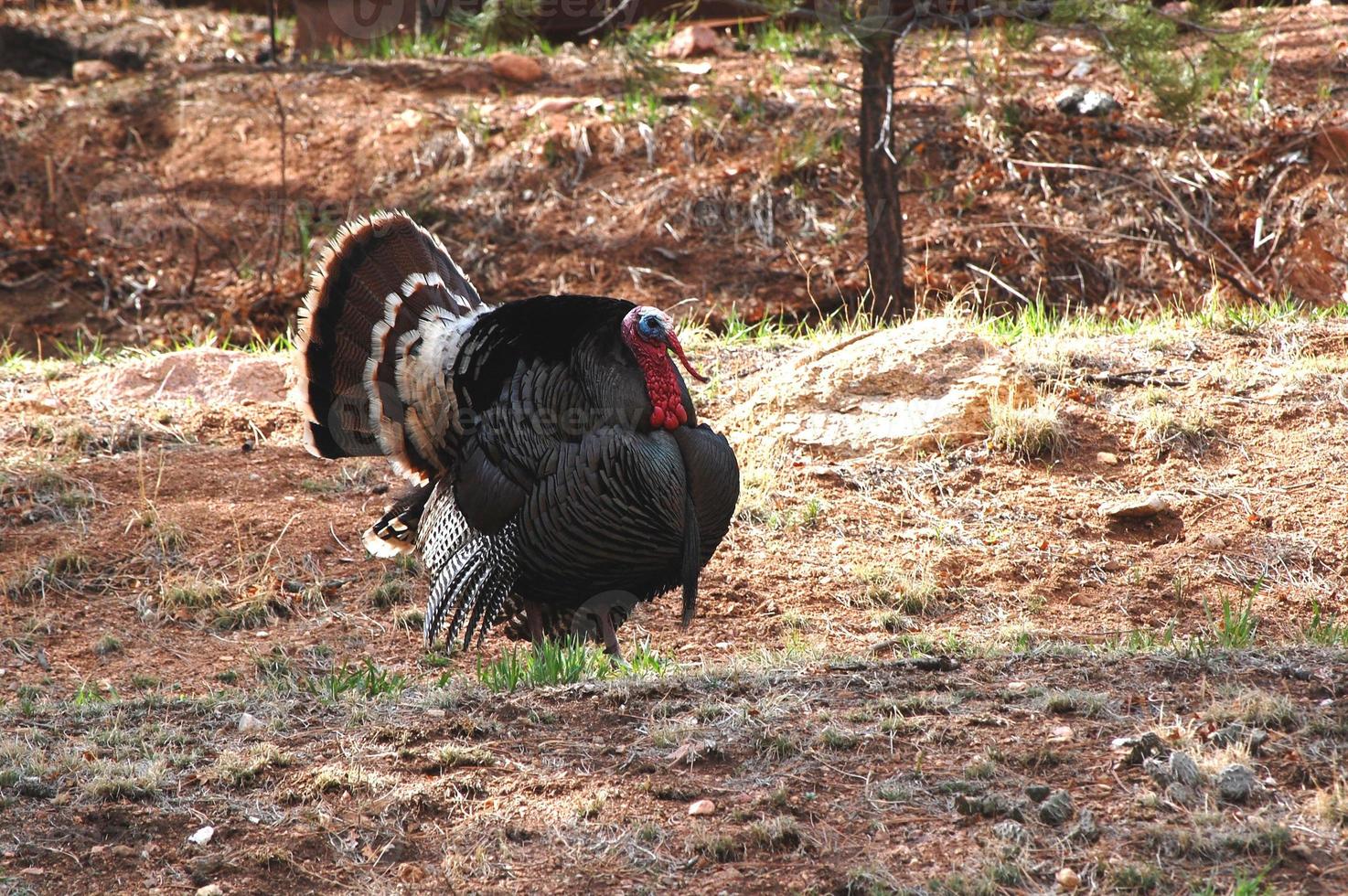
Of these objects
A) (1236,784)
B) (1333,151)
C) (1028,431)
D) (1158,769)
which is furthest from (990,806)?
(1333,151)

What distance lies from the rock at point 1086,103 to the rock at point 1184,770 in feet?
25.7

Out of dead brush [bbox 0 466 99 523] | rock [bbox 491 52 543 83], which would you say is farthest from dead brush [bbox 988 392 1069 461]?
rock [bbox 491 52 543 83]

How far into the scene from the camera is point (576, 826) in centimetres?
302

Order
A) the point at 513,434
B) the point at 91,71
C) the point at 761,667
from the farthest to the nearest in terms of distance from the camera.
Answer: the point at 91,71, the point at 513,434, the point at 761,667

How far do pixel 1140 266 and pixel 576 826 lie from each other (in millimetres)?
7157

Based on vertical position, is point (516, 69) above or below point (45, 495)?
above

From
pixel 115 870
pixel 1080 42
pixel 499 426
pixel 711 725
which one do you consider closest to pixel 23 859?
pixel 115 870

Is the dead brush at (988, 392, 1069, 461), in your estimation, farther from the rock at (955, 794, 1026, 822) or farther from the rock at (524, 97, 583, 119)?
the rock at (524, 97, 583, 119)

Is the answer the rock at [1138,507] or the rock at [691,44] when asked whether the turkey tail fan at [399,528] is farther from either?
the rock at [691,44]

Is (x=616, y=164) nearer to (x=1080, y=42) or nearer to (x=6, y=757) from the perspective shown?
(x=1080, y=42)

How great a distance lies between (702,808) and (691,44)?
8.93 meters

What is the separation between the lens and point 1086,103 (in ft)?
32.6

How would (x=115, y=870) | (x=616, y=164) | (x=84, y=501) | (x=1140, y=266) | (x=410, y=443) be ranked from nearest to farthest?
(x=115, y=870) < (x=410, y=443) < (x=84, y=501) < (x=1140, y=266) < (x=616, y=164)

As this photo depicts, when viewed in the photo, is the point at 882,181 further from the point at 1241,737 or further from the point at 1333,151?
the point at 1241,737
